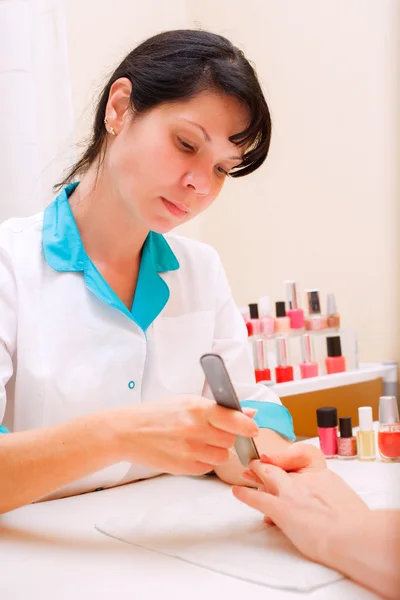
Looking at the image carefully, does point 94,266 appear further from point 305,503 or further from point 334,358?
point 334,358

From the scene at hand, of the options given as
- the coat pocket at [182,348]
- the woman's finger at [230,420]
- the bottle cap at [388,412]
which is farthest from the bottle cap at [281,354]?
the woman's finger at [230,420]

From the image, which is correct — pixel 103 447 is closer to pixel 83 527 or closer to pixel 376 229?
pixel 83 527

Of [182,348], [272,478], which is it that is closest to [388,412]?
[182,348]

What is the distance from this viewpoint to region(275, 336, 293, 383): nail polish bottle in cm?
→ 137

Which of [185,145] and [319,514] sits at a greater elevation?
[185,145]

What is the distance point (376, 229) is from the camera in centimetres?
161

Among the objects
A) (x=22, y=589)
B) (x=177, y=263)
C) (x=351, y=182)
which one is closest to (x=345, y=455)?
(x=177, y=263)

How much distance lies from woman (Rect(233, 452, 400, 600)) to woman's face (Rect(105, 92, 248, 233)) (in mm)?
315

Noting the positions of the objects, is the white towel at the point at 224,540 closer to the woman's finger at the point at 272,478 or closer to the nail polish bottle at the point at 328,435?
the woman's finger at the point at 272,478

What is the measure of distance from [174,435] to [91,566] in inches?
5.1

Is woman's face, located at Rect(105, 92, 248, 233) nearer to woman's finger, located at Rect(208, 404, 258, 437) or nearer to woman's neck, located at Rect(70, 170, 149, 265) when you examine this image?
woman's neck, located at Rect(70, 170, 149, 265)

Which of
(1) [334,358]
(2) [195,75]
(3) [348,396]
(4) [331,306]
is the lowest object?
(3) [348,396]

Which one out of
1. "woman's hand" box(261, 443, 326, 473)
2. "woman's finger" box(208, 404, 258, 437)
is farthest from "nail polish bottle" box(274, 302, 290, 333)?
"woman's finger" box(208, 404, 258, 437)

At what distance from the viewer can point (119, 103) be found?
2.84 feet
